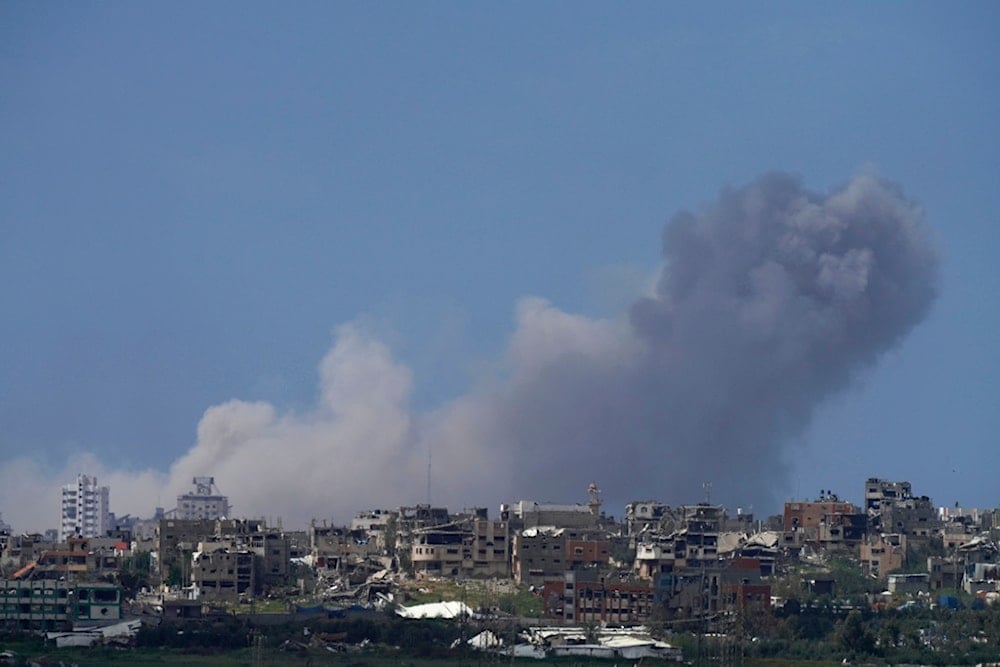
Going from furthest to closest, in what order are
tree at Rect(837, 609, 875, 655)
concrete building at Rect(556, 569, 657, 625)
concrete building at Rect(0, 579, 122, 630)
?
concrete building at Rect(556, 569, 657, 625) < concrete building at Rect(0, 579, 122, 630) < tree at Rect(837, 609, 875, 655)

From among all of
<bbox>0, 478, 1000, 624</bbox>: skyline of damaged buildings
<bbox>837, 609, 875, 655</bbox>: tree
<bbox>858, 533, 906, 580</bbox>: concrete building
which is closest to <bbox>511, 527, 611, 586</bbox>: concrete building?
<bbox>0, 478, 1000, 624</bbox>: skyline of damaged buildings

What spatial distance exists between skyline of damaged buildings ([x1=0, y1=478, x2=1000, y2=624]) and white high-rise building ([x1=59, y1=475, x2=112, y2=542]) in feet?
152

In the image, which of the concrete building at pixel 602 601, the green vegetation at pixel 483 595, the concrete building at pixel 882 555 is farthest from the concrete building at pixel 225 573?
the concrete building at pixel 882 555

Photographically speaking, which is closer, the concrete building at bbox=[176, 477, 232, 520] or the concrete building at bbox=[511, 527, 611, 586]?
the concrete building at bbox=[511, 527, 611, 586]

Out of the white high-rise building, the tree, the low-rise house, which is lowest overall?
the tree

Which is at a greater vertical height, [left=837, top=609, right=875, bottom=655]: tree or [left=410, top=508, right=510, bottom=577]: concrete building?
[left=410, top=508, right=510, bottom=577]: concrete building

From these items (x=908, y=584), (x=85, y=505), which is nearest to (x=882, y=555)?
(x=908, y=584)

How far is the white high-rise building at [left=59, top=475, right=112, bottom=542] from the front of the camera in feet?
438

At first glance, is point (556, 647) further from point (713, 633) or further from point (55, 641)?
point (55, 641)

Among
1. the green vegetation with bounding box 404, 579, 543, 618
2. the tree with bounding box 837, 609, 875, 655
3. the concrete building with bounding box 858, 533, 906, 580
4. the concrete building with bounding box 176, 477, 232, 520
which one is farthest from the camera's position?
the concrete building with bounding box 176, 477, 232, 520

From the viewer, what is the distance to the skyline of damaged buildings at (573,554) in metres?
65.9

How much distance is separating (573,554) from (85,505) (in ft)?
222

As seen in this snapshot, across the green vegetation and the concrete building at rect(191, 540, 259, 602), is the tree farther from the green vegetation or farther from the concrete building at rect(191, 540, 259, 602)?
the concrete building at rect(191, 540, 259, 602)

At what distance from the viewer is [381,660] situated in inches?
2136
